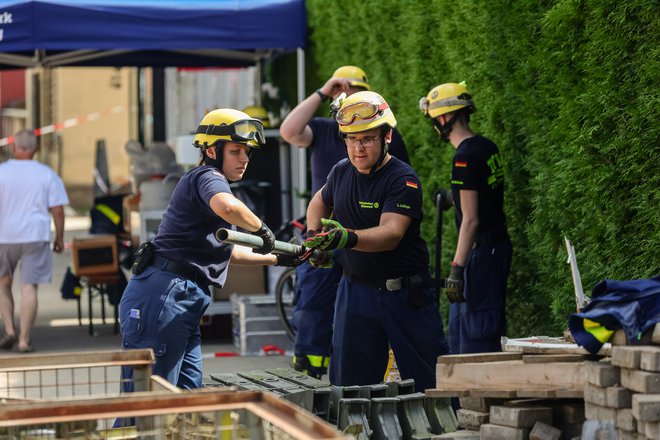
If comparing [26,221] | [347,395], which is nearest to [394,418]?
[347,395]

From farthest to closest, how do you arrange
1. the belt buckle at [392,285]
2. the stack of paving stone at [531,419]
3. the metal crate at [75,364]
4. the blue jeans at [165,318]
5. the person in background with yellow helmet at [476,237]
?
the person in background with yellow helmet at [476,237] < the belt buckle at [392,285] < the blue jeans at [165,318] < the stack of paving stone at [531,419] < the metal crate at [75,364]

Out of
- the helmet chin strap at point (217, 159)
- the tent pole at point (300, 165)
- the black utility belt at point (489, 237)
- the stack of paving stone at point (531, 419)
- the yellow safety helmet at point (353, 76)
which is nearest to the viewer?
the stack of paving stone at point (531, 419)

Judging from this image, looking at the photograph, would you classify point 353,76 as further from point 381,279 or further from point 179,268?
point 179,268

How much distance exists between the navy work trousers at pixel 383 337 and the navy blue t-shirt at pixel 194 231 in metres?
0.71

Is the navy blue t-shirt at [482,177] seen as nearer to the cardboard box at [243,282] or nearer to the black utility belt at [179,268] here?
the black utility belt at [179,268]

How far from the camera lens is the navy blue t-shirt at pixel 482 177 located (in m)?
7.17

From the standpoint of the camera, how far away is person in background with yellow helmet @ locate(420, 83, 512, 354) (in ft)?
23.5

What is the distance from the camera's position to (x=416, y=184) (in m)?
6.22

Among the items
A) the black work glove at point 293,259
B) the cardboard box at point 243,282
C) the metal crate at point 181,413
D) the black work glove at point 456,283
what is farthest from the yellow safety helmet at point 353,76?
the metal crate at point 181,413

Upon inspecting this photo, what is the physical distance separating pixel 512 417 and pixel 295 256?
179cm

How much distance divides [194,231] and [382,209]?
916 mm

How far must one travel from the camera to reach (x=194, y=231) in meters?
6.03

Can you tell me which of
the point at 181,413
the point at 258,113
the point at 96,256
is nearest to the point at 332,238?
the point at 181,413

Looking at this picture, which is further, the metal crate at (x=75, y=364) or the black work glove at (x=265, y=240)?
the black work glove at (x=265, y=240)
